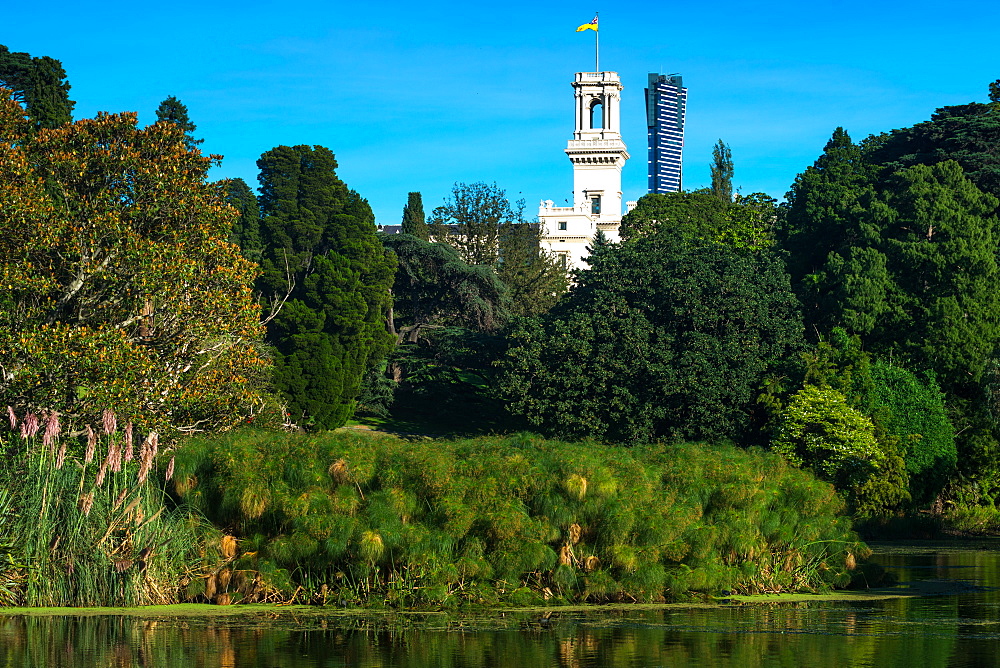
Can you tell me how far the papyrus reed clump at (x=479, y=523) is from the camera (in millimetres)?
22094

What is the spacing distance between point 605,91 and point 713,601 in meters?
134

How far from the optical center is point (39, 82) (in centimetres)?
5459

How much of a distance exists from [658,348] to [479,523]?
30.2m

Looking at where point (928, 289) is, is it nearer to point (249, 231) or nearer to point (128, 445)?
point (128, 445)

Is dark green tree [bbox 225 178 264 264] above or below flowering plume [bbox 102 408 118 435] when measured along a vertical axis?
above

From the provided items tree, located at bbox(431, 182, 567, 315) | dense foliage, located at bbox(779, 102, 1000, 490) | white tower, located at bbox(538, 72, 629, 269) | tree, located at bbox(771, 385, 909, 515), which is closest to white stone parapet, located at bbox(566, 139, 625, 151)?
white tower, located at bbox(538, 72, 629, 269)

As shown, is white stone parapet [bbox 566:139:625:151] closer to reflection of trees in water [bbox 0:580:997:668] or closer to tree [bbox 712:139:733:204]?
tree [bbox 712:139:733:204]

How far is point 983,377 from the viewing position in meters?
47.8

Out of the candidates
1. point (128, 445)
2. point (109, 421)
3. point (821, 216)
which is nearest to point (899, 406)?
point (821, 216)

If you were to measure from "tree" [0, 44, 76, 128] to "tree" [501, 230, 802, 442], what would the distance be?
22.4 meters

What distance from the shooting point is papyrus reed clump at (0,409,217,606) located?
21.2m

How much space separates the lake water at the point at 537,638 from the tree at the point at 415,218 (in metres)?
67.9

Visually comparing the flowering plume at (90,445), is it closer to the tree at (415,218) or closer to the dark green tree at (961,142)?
the dark green tree at (961,142)

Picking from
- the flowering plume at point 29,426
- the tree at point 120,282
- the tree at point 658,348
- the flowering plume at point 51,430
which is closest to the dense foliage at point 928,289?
the tree at point 658,348
